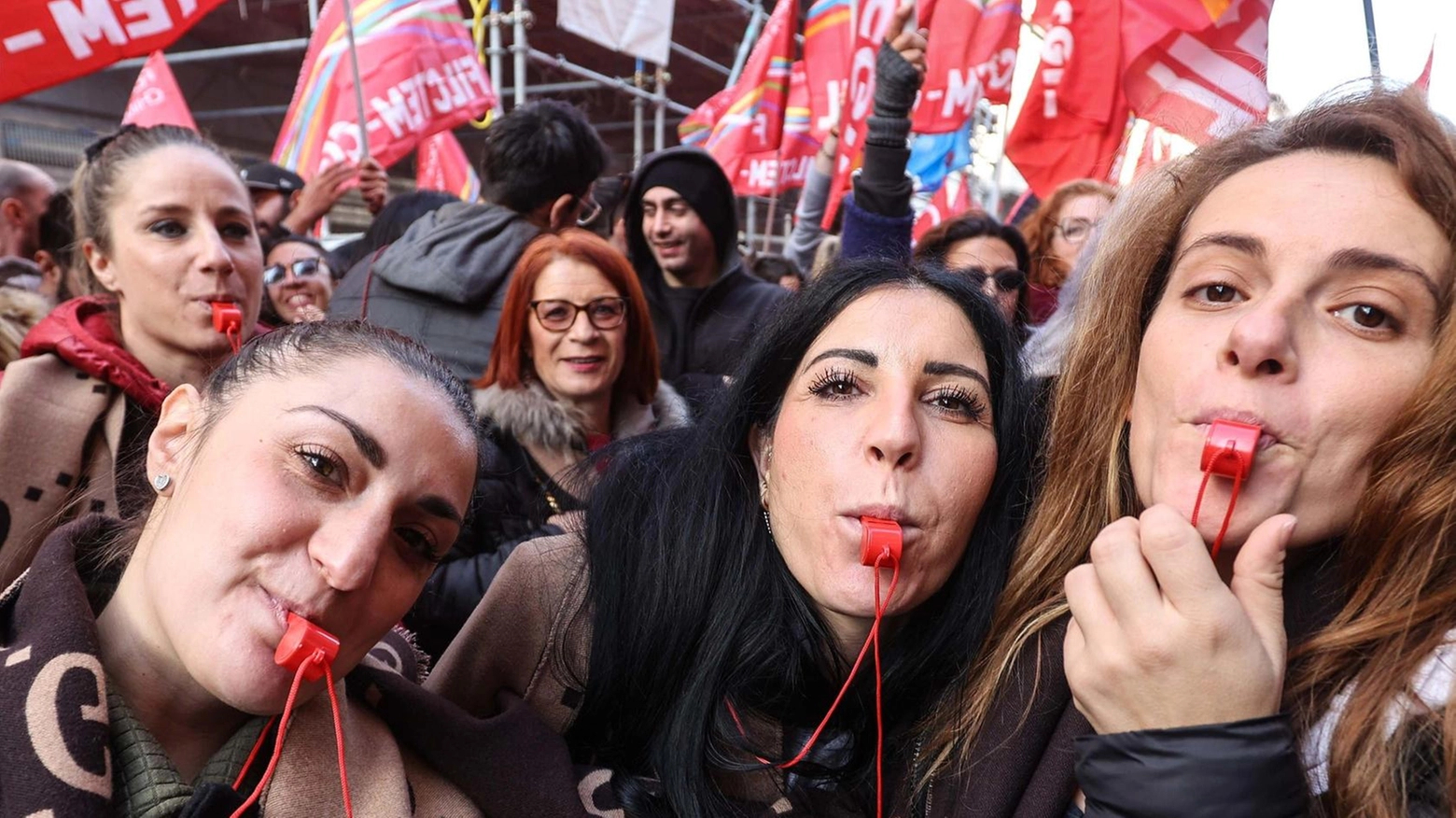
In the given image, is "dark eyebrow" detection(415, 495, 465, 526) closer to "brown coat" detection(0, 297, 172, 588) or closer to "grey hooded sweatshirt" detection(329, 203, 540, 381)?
"brown coat" detection(0, 297, 172, 588)

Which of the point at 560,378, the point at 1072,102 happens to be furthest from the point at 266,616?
the point at 1072,102

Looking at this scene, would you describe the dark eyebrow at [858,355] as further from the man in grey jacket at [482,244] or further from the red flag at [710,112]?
the red flag at [710,112]

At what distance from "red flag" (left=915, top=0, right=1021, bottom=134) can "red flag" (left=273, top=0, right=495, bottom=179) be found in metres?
2.73

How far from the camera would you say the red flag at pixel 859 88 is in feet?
19.5

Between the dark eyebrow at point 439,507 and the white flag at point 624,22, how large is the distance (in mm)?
6738

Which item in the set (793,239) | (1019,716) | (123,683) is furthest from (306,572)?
(793,239)

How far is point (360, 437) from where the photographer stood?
70.2 inches

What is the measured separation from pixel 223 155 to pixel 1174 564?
9.55ft

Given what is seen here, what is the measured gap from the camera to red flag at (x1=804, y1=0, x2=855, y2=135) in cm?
746

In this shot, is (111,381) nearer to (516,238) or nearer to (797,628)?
(516,238)

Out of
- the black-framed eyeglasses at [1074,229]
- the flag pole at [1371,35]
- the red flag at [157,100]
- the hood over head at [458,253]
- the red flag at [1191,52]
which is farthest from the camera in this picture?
the red flag at [157,100]

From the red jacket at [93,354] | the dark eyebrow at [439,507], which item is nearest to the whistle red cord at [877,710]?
the dark eyebrow at [439,507]

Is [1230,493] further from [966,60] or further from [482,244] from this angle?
[966,60]

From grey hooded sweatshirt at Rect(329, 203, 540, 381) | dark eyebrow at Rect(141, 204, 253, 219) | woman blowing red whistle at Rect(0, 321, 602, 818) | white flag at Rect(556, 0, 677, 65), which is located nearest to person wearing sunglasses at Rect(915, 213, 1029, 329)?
grey hooded sweatshirt at Rect(329, 203, 540, 381)
